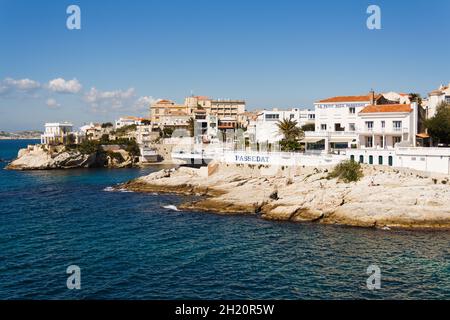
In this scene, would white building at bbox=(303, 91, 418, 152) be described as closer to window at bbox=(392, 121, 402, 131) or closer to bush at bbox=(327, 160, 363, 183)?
window at bbox=(392, 121, 402, 131)

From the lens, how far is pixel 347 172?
42.7m

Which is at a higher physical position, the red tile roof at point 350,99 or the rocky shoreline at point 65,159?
the red tile roof at point 350,99

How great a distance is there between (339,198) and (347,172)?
491 centimetres

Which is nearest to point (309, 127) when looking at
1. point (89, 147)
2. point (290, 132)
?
point (290, 132)

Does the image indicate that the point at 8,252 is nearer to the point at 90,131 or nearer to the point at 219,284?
the point at 219,284

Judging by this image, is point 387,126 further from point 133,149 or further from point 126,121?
point 126,121

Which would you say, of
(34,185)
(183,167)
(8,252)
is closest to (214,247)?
(8,252)

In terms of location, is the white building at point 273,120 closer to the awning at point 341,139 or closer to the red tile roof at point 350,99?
the red tile roof at point 350,99

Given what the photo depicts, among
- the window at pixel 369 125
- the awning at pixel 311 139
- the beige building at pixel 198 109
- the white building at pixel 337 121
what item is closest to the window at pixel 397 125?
the window at pixel 369 125

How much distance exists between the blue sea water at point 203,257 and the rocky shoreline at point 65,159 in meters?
47.2

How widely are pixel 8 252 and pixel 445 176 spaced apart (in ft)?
119

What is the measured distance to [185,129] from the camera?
12156 cm

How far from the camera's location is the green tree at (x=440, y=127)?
50.5 metres

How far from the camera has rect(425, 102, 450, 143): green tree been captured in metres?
50.5
